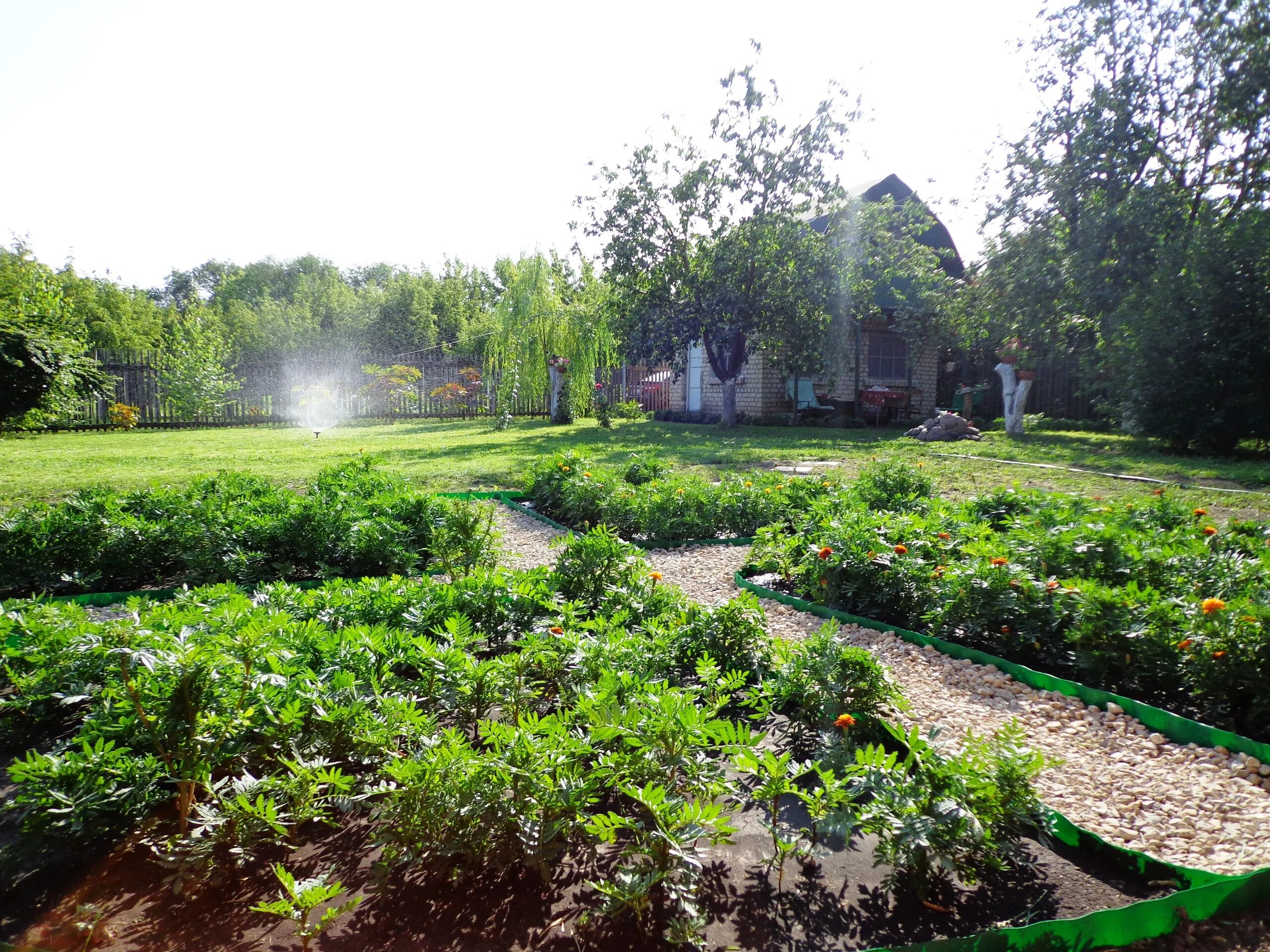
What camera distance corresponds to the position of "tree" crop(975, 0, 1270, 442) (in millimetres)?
13586

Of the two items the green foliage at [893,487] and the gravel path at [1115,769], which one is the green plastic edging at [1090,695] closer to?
the gravel path at [1115,769]

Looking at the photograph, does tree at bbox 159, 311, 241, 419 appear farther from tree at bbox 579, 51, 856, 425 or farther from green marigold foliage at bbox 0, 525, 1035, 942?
green marigold foliage at bbox 0, 525, 1035, 942

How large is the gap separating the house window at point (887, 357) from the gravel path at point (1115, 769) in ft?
59.1

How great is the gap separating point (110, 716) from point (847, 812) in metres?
1.94

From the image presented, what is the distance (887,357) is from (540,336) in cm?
1000

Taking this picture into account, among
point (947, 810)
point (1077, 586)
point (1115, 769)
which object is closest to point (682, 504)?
point (1077, 586)

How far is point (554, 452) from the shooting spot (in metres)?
9.56

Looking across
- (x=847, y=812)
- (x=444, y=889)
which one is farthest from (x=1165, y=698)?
(x=444, y=889)

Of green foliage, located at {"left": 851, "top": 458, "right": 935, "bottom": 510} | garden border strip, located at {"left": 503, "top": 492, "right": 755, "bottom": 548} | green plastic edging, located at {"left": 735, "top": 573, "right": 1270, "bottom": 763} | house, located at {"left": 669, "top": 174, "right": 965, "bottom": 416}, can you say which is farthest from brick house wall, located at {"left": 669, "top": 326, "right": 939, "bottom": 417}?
green plastic edging, located at {"left": 735, "top": 573, "right": 1270, "bottom": 763}

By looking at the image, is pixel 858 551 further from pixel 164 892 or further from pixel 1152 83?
pixel 1152 83

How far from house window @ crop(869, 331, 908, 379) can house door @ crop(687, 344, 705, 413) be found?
4.84m

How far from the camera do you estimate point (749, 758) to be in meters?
1.69

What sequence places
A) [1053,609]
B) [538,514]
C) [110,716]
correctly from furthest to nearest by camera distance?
[538,514]
[1053,609]
[110,716]

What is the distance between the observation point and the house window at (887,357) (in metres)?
20.1
